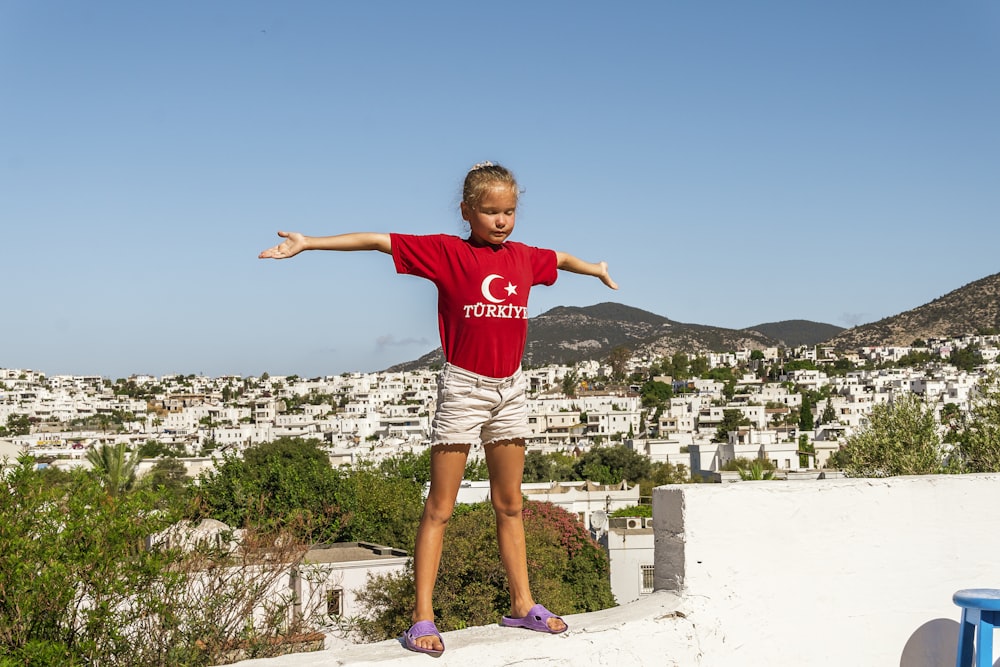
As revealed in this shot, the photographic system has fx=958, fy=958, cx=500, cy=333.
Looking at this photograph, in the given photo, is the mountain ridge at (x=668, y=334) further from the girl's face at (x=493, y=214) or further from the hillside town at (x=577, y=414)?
the girl's face at (x=493, y=214)

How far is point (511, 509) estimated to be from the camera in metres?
3.18

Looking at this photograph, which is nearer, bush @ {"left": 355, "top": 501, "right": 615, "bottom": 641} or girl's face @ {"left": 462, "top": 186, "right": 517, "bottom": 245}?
girl's face @ {"left": 462, "top": 186, "right": 517, "bottom": 245}

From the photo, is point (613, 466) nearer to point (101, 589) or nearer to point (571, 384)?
point (101, 589)

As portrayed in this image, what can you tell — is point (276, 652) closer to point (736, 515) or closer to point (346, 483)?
point (736, 515)

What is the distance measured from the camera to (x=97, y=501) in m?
4.59

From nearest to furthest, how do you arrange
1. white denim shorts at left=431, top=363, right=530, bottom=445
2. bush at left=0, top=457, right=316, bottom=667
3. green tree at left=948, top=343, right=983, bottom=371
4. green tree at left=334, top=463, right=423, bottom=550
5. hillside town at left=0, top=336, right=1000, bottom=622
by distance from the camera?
1. white denim shorts at left=431, top=363, right=530, bottom=445
2. bush at left=0, top=457, right=316, bottom=667
3. green tree at left=334, top=463, right=423, bottom=550
4. hillside town at left=0, top=336, right=1000, bottom=622
5. green tree at left=948, top=343, right=983, bottom=371

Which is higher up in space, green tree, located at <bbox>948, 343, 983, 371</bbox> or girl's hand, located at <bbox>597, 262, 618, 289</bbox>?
green tree, located at <bbox>948, 343, 983, 371</bbox>

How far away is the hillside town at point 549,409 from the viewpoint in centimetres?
6675

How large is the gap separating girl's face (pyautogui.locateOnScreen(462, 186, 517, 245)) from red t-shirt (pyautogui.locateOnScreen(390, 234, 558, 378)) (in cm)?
6

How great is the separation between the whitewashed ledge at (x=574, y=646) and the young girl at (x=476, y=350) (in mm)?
82

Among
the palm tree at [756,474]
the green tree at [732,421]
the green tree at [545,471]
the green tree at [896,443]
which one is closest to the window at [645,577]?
the palm tree at [756,474]

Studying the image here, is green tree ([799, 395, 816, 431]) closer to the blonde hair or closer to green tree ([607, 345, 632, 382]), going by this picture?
green tree ([607, 345, 632, 382])

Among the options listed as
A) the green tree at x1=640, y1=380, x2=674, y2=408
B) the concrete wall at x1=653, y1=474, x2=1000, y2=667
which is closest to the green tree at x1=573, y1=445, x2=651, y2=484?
the concrete wall at x1=653, y1=474, x2=1000, y2=667

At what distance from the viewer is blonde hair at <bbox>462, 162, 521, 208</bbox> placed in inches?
120
